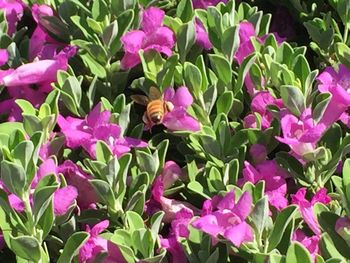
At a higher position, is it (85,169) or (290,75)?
(290,75)

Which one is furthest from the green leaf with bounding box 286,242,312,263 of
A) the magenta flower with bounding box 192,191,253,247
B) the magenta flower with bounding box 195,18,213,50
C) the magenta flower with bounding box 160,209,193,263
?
the magenta flower with bounding box 195,18,213,50

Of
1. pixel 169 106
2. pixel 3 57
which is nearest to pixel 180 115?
pixel 169 106

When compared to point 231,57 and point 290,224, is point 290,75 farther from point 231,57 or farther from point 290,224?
point 290,224

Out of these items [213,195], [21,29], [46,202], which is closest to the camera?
[46,202]

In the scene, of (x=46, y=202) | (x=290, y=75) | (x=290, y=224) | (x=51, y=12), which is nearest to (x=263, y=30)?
(x=290, y=75)

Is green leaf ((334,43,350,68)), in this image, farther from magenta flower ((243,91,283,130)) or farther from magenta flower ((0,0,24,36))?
magenta flower ((0,0,24,36))

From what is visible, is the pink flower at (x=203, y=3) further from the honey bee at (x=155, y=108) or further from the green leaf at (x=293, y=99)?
the green leaf at (x=293, y=99)

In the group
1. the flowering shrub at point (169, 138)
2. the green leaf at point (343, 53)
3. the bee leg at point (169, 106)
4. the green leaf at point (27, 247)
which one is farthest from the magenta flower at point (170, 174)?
the green leaf at point (343, 53)
